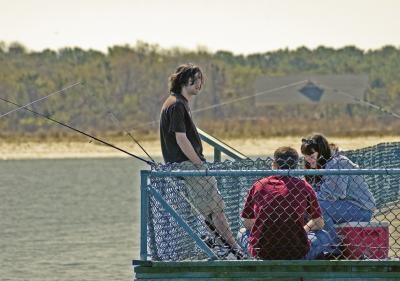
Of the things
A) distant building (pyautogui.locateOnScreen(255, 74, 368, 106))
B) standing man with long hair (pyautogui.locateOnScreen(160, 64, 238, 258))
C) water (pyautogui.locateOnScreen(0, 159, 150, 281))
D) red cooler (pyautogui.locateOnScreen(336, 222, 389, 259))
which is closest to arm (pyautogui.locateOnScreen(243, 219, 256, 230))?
standing man with long hair (pyautogui.locateOnScreen(160, 64, 238, 258))

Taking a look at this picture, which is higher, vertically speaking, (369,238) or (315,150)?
(315,150)

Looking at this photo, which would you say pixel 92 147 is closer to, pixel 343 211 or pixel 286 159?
pixel 343 211

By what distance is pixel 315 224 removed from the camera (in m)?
7.93

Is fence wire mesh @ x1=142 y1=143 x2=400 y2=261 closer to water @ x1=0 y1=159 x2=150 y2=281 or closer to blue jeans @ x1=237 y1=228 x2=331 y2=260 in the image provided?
blue jeans @ x1=237 y1=228 x2=331 y2=260

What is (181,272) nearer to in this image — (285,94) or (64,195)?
(64,195)

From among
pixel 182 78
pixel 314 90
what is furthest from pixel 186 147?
pixel 314 90

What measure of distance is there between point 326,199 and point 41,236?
15135 mm

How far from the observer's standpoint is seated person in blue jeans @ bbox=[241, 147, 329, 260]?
7816 millimetres

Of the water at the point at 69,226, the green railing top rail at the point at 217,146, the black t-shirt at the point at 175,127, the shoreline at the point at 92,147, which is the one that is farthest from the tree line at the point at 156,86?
the black t-shirt at the point at 175,127

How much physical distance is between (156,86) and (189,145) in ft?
294

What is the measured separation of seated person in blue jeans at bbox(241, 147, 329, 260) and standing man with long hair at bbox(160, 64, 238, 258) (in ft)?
1.86

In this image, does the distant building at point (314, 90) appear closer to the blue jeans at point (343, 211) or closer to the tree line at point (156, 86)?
the tree line at point (156, 86)

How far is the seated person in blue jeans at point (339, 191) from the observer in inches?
335

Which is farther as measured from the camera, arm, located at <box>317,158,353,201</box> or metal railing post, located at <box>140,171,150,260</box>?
arm, located at <box>317,158,353,201</box>
